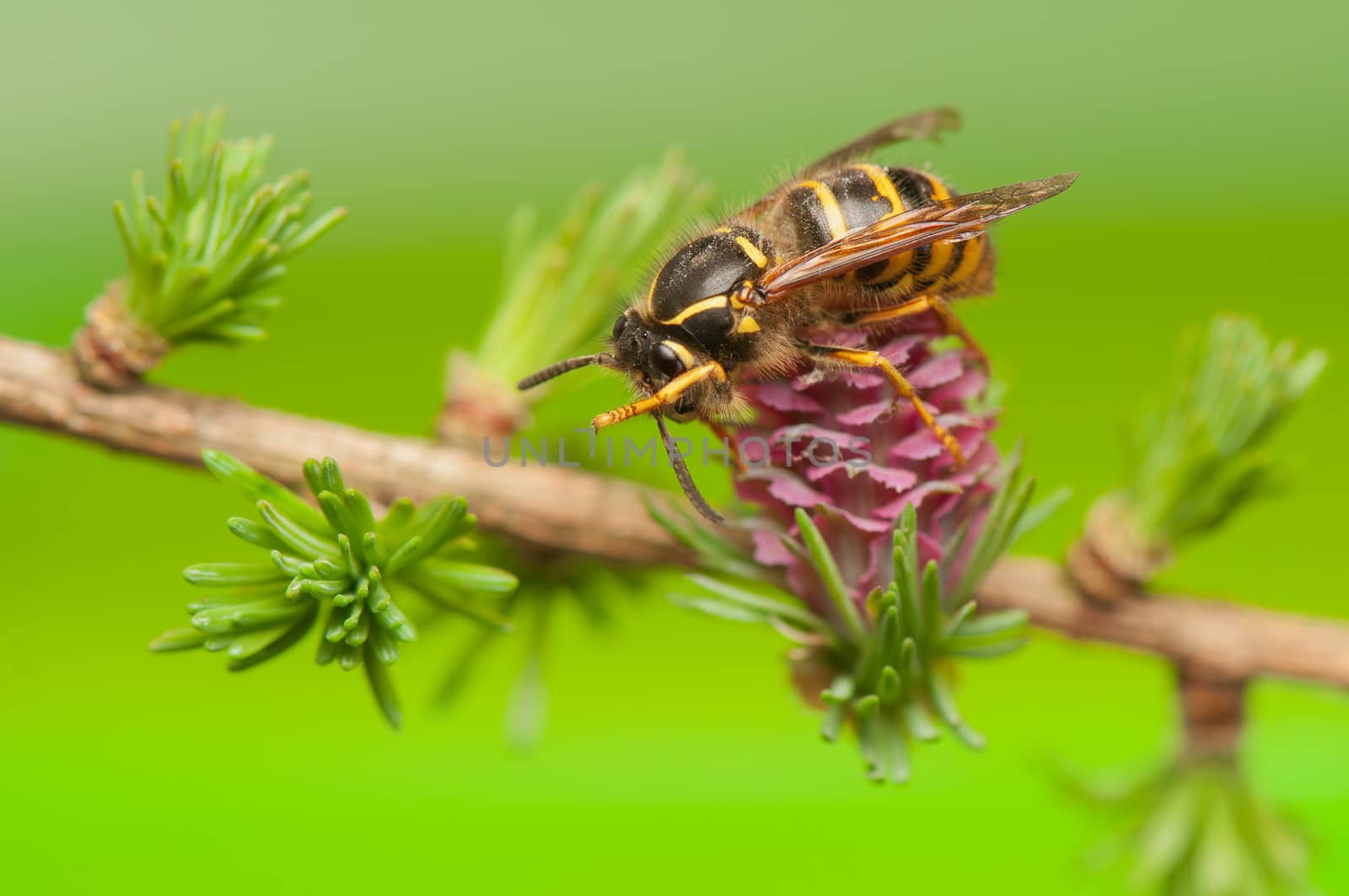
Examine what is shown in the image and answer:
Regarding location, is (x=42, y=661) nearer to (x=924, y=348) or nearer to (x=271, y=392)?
(x=271, y=392)

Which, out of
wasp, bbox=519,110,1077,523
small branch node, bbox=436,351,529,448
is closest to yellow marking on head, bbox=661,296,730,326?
wasp, bbox=519,110,1077,523

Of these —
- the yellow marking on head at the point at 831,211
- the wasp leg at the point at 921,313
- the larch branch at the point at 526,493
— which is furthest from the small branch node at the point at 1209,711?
the yellow marking on head at the point at 831,211

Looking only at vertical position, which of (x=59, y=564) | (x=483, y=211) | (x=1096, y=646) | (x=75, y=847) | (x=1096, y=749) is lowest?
(x=1096, y=749)

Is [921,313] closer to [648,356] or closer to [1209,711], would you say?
[648,356]

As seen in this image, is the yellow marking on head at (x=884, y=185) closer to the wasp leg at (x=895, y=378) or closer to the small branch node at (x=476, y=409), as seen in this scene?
the wasp leg at (x=895, y=378)

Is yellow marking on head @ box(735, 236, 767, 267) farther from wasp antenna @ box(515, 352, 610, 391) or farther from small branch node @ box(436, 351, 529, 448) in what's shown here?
small branch node @ box(436, 351, 529, 448)

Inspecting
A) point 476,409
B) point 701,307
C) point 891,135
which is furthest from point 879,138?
point 476,409

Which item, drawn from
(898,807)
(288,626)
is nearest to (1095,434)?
(898,807)
